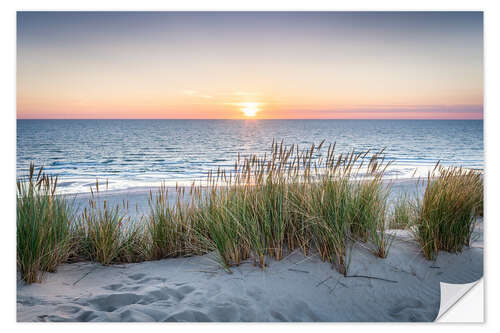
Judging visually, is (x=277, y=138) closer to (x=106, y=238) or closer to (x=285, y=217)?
(x=285, y=217)

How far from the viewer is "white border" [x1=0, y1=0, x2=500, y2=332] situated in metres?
2.20

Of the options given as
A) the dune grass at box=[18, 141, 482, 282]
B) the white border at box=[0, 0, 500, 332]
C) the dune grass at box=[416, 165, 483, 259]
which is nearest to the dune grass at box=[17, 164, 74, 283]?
the dune grass at box=[18, 141, 482, 282]

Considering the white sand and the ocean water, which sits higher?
the ocean water

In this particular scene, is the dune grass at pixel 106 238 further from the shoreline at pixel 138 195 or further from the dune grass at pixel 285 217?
the shoreline at pixel 138 195

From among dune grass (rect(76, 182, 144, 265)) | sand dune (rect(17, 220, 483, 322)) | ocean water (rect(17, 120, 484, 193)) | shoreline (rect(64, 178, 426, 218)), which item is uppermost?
ocean water (rect(17, 120, 484, 193))

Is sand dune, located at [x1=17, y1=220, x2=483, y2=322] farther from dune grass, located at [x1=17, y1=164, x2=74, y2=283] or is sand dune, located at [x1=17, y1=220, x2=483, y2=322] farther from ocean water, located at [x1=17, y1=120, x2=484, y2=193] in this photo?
ocean water, located at [x1=17, y1=120, x2=484, y2=193]

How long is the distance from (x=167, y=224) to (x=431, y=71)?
2.60 metres

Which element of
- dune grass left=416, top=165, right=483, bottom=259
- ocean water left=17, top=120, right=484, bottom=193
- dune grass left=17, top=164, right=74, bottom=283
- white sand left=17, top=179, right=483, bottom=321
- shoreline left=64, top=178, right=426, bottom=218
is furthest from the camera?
shoreline left=64, top=178, right=426, bottom=218

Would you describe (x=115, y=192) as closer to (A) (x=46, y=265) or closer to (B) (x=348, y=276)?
(A) (x=46, y=265)

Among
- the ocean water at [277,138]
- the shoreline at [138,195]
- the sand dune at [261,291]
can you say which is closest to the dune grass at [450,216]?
the sand dune at [261,291]

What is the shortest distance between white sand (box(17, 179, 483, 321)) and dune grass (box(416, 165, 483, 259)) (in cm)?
10

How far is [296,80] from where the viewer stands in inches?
123
